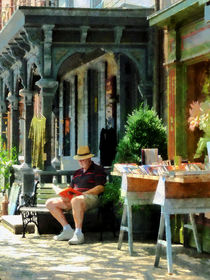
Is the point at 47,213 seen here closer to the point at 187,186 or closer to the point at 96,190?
the point at 96,190

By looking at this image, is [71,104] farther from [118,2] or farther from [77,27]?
[77,27]

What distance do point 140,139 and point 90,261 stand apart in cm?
269

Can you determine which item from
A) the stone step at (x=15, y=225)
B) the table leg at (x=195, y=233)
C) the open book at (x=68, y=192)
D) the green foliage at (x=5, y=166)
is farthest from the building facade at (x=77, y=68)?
the table leg at (x=195, y=233)

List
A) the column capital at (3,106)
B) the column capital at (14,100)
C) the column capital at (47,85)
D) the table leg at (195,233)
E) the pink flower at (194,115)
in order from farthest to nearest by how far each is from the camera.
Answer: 1. the column capital at (3,106)
2. the column capital at (14,100)
3. the column capital at (47,85)
4. the pink flower at (194,115)
5. the table leg at (195,233)

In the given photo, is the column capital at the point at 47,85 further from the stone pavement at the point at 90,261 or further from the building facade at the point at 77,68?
the stone pavement at the point at 90,261

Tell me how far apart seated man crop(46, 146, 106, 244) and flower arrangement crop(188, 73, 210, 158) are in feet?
6.43

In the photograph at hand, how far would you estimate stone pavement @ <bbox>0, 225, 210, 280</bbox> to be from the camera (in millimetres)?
7199

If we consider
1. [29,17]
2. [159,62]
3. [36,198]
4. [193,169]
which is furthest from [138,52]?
[193,169]

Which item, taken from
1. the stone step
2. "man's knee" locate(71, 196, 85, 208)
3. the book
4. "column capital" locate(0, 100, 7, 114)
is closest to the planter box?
"man's knee" locate(71, 196, 85, 208)

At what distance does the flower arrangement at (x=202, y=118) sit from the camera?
8406mm

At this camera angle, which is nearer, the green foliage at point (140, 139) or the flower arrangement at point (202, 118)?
the flower arrangement at point (202, 118)

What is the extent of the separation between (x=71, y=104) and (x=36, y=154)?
658 cm

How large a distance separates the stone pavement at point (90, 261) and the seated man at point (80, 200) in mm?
207

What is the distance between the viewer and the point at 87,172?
1019 cm
